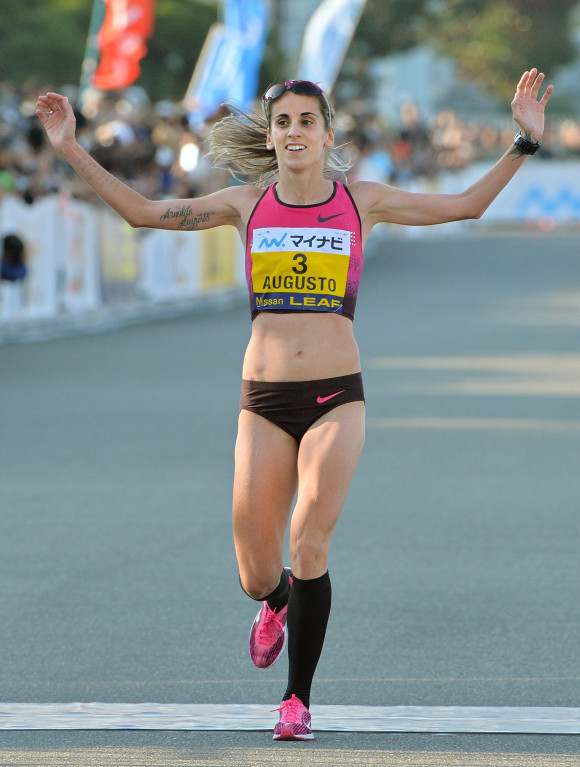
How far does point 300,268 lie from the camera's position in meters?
5.44

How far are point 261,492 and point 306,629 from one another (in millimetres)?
448

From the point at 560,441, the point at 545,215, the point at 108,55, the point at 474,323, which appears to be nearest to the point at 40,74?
the point at 545,215

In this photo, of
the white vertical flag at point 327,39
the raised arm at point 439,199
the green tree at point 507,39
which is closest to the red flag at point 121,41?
the white vertical flag at point 327,39

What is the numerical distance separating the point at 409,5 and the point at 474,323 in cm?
5012

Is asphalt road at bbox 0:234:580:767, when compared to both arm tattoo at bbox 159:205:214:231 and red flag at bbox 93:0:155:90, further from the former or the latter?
red flag at bbox 93:0:155:90

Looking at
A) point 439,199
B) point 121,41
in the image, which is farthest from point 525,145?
point 121,41

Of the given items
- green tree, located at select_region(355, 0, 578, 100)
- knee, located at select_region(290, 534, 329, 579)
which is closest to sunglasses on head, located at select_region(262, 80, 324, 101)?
knee, located at select_region(290, 534, 329, 579)

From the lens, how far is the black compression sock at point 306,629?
528 cm

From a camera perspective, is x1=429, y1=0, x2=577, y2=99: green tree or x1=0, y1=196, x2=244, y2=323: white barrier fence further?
x1=429, y1=0, x2=577, y2=99: green tree

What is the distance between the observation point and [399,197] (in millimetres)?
5645

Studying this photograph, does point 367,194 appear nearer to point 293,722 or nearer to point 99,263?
point 293,722

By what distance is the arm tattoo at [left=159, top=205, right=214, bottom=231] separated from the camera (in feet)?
18.7

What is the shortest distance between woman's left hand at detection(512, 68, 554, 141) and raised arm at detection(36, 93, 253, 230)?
3.06 feet

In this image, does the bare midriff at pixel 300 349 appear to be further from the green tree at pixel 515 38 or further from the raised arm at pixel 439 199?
the green tree at pixel 515 38
